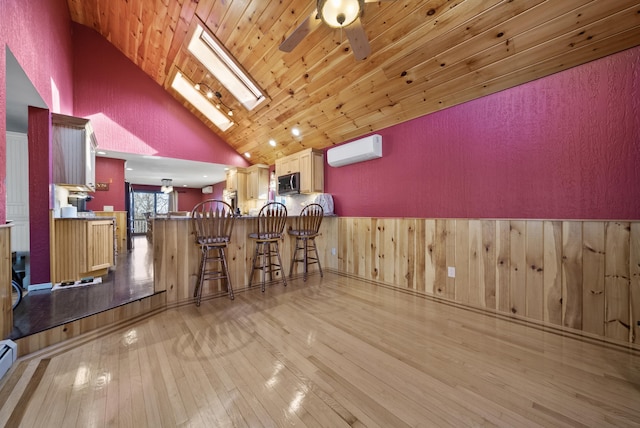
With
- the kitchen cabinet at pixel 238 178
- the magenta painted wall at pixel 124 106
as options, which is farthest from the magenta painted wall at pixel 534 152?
the magenta painted wall at pixel 124 106

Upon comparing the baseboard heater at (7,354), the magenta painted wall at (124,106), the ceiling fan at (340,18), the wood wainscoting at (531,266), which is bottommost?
the baseboard heater at (7,354)

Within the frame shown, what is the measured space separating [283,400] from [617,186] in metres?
2.87

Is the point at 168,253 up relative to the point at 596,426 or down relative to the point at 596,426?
up

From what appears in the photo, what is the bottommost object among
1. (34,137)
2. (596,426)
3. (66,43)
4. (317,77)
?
(596,426)

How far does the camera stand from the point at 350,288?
3283 mm

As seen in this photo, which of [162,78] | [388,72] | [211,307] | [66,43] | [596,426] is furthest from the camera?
[162,78]

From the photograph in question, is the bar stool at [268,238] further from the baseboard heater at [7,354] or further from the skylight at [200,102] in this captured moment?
the skylight at [200,102]

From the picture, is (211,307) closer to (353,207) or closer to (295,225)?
(295,225)

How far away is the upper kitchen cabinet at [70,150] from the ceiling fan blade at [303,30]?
9.62 feet

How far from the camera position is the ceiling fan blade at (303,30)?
1.92m

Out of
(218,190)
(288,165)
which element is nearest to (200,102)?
(288,165)

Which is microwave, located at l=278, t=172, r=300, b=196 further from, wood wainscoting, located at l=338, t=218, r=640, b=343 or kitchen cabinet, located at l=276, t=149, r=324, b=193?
wood wainscoting, located at l=338, t=218, r=640, b=343

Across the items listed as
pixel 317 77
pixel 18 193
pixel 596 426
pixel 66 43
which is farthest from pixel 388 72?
pixel 66 43

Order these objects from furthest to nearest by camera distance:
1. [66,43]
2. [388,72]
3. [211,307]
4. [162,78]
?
[162,78]
[66,43]
[388,72]
[211,307]
